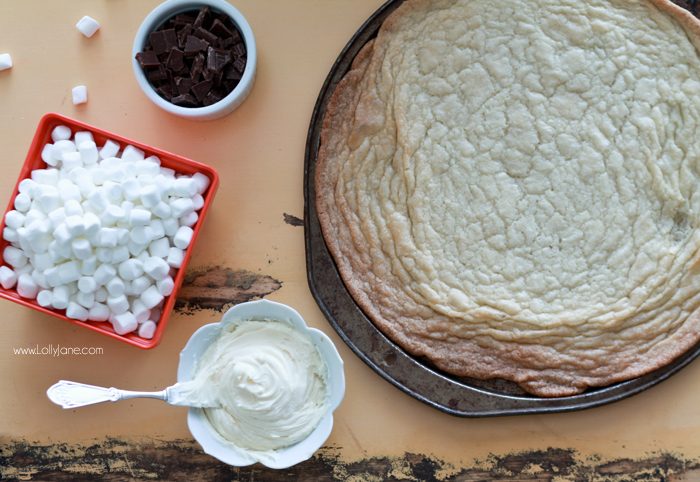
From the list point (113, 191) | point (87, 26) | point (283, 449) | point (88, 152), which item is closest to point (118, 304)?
point (113, 191)

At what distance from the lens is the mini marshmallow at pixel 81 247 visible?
1.66 metres

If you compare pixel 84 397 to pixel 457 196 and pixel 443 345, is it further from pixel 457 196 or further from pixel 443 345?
pixel 457 196

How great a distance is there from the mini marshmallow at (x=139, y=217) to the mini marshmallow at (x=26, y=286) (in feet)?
0.92

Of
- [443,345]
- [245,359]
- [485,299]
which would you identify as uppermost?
[485,299]

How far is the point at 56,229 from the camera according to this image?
167 cm

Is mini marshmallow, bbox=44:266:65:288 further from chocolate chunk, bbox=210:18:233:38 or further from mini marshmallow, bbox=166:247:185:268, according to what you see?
chocolate chunk, bbox=210:18:233:38

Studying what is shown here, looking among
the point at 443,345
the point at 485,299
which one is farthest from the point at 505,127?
the point at 443,345

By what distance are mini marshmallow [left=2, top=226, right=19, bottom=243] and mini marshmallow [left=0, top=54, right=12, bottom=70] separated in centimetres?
47

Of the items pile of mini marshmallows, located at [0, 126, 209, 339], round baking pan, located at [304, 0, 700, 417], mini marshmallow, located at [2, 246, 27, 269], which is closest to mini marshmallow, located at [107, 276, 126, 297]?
pile of mini marshmallows, located at [0, 126, 209, 339]

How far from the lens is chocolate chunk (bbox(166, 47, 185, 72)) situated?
1784 millimetres

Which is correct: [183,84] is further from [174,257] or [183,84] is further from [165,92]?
[174,257]

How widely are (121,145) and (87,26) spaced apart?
0.35 m

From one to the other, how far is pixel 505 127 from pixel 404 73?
0.89 feet

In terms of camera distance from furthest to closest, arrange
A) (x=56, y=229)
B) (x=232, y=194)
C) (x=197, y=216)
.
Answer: (x=232, y=194) → (x=197, y=216) → (x=56, y=229)
